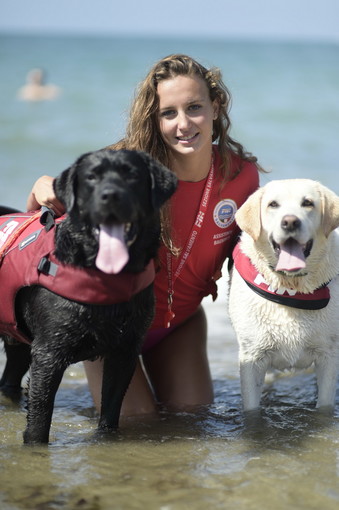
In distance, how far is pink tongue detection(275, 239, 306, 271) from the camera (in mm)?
3541

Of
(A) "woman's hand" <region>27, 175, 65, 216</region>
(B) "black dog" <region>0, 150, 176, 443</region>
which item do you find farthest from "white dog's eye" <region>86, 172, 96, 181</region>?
(A) "woman's hand" <region>27, 175, 65, 216</region>

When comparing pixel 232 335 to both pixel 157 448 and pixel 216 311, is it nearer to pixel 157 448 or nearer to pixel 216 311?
pixel 216 311

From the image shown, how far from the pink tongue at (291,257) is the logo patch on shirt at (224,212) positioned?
0.73 metres

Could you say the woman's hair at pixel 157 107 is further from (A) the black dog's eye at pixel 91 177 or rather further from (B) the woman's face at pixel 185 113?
(A) the black dog's eye at pixel 91 177

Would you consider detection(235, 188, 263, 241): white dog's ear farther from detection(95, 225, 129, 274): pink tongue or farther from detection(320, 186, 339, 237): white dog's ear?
detection(95, 225, 129, 274): pink tongue

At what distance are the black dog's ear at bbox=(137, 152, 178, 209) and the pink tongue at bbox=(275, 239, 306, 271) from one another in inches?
26.2

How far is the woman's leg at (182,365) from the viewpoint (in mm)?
4570

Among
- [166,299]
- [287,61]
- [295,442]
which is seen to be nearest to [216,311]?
[166,299]

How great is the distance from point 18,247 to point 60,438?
991 mm

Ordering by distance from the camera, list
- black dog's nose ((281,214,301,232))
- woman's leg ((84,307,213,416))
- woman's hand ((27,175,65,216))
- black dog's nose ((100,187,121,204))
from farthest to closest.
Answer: woman's leg ((84,307,213,416))
woman's hand ((27,175,65,216))
black dog's nose ((281,214,301,232))
black dog's nose ((100,187,121,204))

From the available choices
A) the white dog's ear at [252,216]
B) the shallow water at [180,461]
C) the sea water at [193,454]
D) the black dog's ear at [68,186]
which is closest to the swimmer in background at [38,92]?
the sea water at [193,454]

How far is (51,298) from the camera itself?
332 cm

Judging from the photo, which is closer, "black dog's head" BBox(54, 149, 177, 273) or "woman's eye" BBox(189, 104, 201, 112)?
"black dog's head" BBox(54, 149, 177, 273)

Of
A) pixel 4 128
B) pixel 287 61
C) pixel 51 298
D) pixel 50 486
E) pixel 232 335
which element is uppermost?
pixel 287 61
